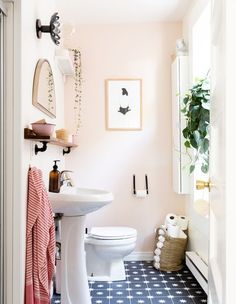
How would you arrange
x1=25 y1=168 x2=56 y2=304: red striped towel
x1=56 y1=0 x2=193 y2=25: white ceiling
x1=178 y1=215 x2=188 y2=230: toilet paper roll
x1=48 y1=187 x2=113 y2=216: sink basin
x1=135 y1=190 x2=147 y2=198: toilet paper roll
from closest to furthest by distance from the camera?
x1=25 y1=168 x2=56 y2=304: red striped towel < x1=48 y1=187 x2=113 y2=216: sink basin < x1=56 y1=0 x2=193 y2=25: white ceiling < x1=178 y1=215 x2=188 y2=230: toilet paper roll < x1=135 y1=190 x2=147 y2=198: toilet paper roll

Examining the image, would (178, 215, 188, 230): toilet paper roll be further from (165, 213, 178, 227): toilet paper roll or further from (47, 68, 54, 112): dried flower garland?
(47, 68, 54, 112): dried flower garland

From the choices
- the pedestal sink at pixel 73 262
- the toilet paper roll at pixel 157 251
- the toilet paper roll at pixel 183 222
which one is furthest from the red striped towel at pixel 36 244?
the toilet paper roll at pixel 183 222

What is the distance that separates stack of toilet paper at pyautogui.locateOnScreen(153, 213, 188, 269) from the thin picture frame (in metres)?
1.01

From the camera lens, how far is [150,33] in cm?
351

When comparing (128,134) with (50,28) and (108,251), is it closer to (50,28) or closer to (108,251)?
(108,251)

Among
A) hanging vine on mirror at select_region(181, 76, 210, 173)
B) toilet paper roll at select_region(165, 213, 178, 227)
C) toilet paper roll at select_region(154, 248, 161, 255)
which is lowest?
toilet paper roll at select_region(154, 248, 161, 255)

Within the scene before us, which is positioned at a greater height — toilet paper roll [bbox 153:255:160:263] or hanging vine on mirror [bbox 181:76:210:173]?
hanging vine on mirror [bbox 181:76:210:173]

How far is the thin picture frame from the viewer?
348cm

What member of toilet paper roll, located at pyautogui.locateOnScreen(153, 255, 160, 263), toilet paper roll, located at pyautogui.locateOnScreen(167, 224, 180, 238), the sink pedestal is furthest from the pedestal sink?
toilet paper roll, located at pyautogui.locateOnScreen(167, 224, 180, 238)

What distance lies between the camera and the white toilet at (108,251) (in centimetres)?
281

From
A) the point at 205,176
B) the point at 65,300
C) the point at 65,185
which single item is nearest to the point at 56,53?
the point at 65,185

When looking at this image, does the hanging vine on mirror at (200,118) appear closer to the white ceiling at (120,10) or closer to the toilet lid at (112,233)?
the toilet lid at (112,233)

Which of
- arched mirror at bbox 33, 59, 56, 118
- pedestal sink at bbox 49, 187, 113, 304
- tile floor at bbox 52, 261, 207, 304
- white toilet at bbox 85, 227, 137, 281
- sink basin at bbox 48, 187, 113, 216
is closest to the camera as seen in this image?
sink basin at bbox 48, 187, 113, 216

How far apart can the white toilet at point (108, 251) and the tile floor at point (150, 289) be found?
0.10 m
